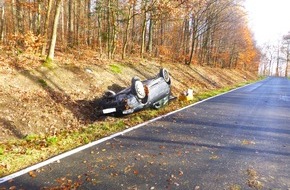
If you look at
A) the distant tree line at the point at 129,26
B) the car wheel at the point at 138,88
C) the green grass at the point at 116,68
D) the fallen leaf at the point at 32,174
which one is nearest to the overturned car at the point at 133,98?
the car wheel at the point at 138,88

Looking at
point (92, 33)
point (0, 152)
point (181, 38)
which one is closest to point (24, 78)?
point (0, 152)

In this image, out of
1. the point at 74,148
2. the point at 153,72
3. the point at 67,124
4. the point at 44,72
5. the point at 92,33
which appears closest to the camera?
the point at 74,148

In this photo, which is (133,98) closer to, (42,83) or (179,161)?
(42,83)

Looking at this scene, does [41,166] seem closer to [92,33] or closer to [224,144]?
[224,144]

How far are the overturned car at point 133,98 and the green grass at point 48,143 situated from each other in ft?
1.27

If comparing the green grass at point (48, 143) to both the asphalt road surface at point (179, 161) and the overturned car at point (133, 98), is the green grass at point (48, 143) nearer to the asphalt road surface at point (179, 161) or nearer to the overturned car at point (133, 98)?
the overturned car at point (133, 98)

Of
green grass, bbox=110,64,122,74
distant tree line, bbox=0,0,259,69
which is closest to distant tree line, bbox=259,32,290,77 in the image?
distant tree line, bbox=0,0,259,69

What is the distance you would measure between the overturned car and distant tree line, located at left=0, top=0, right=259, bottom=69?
461 centimetres

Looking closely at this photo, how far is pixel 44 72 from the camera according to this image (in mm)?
10328

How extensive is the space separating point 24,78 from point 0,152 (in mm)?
4693

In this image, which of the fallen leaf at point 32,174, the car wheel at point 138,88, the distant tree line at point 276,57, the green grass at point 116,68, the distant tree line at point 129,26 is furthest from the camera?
the distant tree line at point 276,57

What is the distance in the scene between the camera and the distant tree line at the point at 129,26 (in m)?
17.1

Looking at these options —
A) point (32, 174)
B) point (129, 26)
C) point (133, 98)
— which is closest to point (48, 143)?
point (32, 174)

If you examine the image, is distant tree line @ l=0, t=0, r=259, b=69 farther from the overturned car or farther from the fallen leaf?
the fallen leaf
